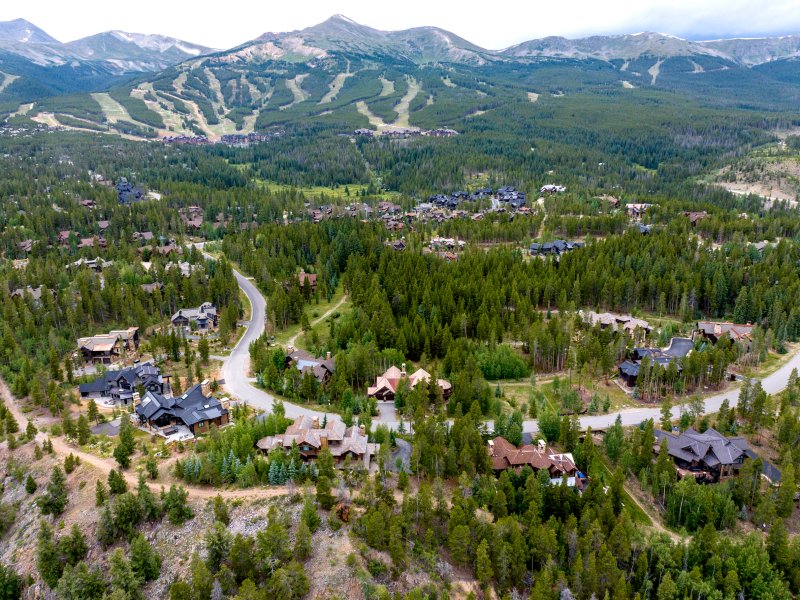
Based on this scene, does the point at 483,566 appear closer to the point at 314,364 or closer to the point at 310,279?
the point at 314,364

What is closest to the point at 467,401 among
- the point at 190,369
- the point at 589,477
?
the point at 589,477

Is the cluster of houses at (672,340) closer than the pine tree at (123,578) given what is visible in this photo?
No

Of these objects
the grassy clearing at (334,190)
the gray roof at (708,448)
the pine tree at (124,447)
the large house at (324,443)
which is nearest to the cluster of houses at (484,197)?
the grassy clearing at (334,190)

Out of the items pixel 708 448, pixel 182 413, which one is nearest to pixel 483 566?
pixel 708 448

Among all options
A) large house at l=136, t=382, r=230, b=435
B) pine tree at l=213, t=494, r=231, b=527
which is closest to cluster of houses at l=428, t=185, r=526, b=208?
large house at l=136, t=382, r=230, b=435

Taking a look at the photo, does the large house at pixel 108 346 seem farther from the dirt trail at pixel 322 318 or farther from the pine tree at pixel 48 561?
the pine tree at pixel 48 561
